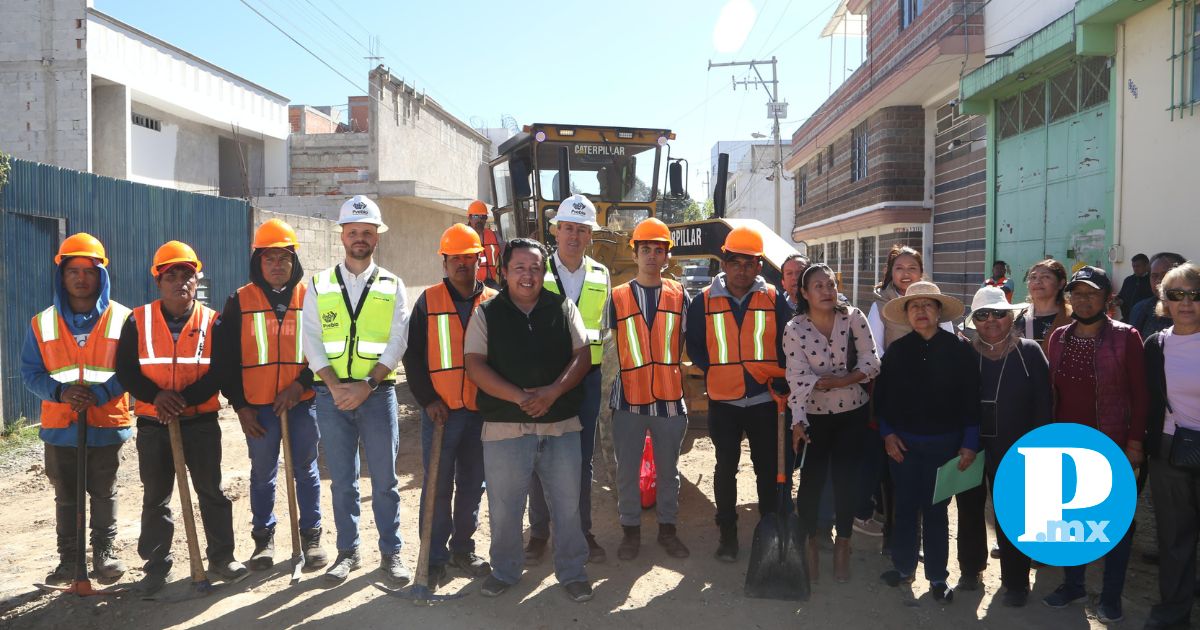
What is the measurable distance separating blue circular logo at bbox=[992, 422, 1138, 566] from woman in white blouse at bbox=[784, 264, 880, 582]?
75cm

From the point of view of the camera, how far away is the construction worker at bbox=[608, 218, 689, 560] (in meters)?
4.59

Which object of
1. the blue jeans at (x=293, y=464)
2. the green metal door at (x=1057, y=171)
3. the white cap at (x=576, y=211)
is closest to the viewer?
the blue jeans at (x=293, y=464)

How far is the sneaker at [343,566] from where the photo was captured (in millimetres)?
4258

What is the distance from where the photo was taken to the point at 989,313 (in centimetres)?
401

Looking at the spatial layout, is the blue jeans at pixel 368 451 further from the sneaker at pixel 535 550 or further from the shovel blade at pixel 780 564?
the shovel blade at pixel 780 564

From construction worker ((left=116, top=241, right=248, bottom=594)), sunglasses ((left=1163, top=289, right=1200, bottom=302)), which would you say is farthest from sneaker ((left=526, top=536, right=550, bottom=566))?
sunglasses ((left=1163, top=289, right=1200, bottom=302))

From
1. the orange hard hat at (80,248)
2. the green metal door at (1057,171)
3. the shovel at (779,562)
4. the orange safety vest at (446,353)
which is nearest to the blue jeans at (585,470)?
the orange safety vest at (446,353)

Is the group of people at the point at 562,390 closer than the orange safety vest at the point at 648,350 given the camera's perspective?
Yes

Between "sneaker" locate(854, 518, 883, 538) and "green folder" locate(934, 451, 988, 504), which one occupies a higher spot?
"green folder" locate(934, 451, 988, 504)

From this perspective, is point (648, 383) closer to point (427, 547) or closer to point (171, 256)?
point (427, 547)

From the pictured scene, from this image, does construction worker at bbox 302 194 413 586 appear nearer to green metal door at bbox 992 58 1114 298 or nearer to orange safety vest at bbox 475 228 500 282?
orange safety vest at bbox 475 228 500 282

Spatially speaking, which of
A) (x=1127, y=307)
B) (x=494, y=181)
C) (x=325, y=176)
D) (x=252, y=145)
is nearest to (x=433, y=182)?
(x=325, y=176)

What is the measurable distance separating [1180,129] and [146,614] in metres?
8.52

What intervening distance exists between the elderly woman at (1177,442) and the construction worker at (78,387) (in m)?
5.31
